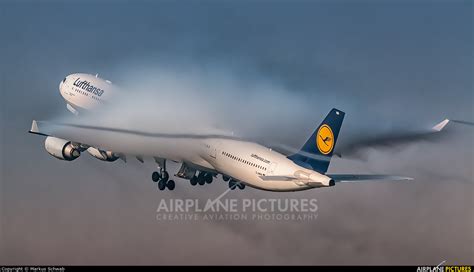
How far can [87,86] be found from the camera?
118500 mm

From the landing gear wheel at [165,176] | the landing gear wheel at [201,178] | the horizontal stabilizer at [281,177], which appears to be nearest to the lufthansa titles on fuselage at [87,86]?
the landing gear wheel at [165,176]

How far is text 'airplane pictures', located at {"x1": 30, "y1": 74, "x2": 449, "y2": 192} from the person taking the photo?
98750 mm

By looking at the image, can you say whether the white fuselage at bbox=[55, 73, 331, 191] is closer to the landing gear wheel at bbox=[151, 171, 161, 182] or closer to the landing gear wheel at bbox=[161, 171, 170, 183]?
the landing gear wheel at bbox=[161, 171, 170, 183]

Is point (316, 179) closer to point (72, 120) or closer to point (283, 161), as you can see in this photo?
point (283, 161)

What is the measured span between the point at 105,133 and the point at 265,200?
1611 centimetres

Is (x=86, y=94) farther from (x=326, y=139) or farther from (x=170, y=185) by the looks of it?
(x=326, y=139)

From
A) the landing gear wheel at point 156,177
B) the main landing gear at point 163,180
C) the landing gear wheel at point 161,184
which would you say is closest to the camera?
the landing gear wheel at point 161,184

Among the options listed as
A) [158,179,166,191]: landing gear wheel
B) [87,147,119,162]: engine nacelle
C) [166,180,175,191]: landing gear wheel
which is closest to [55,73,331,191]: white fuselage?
[87,147,119,162]: engine nacelle

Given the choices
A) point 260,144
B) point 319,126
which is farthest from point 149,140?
point 319,126

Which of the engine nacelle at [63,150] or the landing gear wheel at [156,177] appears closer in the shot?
the landing gear wheel at [156,177]

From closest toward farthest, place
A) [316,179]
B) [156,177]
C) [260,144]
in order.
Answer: [316,179]
[260,144]
[156,177]

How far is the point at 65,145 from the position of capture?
374ft

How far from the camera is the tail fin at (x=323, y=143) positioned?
98.7 meters

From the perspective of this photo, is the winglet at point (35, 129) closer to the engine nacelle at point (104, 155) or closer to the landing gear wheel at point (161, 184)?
the engine nacelle at point (104, 155)
